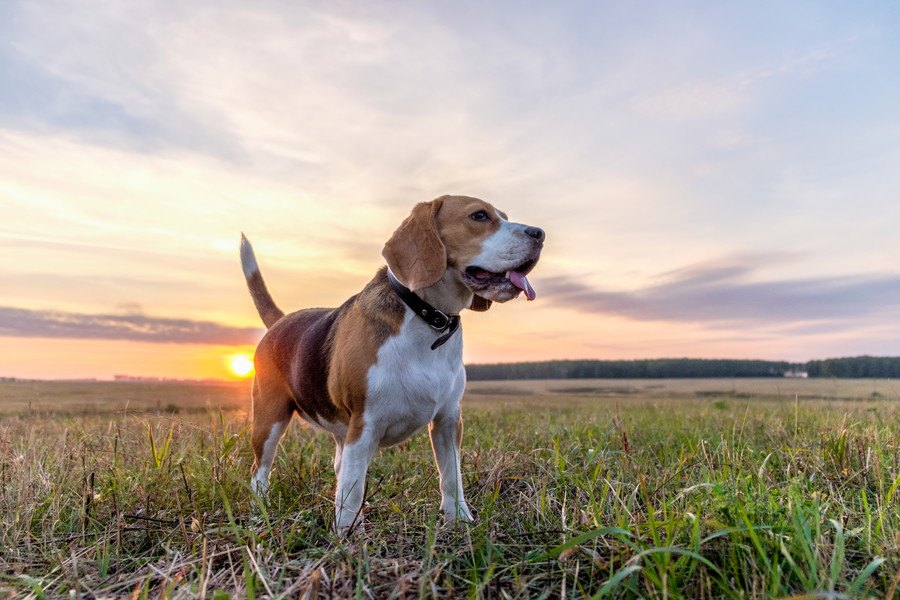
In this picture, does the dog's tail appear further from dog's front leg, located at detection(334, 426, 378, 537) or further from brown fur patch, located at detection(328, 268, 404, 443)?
dog's front leg, located at detection(334, 426, 378, 537)

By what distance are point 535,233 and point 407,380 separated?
1.30m

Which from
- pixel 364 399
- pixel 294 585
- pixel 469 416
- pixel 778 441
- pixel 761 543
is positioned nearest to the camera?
pixel 294 585

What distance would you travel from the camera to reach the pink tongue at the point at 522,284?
4.18 meters

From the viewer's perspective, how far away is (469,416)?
941 centimetres

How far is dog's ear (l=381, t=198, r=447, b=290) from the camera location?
13.8 feet

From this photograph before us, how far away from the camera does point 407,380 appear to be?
4.15 m

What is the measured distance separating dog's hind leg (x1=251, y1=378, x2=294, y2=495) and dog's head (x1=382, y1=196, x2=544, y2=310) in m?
1.94

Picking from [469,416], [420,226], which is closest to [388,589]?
[420,226]

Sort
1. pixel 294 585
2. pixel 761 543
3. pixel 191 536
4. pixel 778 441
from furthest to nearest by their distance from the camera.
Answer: pixel 778 441 < pixel 191 536 < pixel 761 543 < pixel 294 585

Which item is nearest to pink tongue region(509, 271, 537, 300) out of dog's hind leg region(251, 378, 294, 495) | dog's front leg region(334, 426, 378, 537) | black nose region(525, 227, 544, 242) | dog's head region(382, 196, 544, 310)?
dog's head region(382, 196, 544, 310)

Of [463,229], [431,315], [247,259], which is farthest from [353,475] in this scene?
[247,259]

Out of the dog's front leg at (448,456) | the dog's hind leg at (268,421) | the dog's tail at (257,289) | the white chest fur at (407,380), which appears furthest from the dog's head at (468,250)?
the dog's tail at (257,289)

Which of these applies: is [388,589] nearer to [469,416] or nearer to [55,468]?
[55,468]

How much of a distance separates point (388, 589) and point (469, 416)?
6820mm
